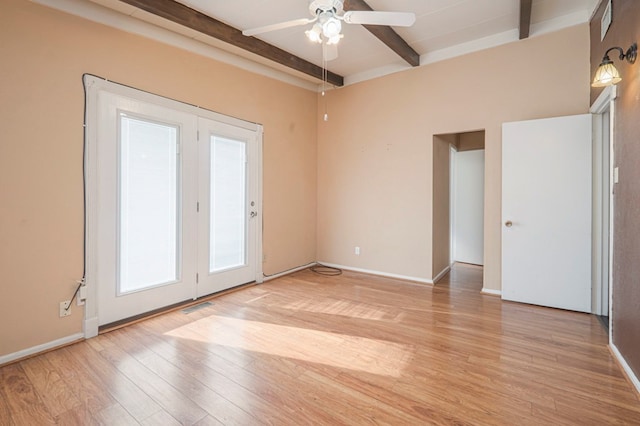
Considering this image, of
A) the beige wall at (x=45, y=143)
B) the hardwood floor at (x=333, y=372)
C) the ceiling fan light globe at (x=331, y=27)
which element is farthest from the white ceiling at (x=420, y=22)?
the hardwood floor at (x=333, y=372)

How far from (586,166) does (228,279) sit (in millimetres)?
4149

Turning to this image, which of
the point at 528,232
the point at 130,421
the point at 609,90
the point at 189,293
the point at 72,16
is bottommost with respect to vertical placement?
the point at 130,421

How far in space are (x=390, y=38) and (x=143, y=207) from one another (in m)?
3.20

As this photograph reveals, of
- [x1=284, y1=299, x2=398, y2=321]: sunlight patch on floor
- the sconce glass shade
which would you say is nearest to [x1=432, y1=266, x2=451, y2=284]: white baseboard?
[x1=284, y1=299, x2=398, y2=321]: sunlight patch on floor

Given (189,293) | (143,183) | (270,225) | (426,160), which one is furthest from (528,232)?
(143,183)

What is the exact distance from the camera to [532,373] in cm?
212

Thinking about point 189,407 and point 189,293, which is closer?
point 189,407

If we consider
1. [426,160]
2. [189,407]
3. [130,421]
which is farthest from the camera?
[426,160]

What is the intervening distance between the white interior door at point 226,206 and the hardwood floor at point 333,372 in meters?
0.61

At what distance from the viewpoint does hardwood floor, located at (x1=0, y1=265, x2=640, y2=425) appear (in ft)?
5.72

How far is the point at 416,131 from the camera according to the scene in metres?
4.31

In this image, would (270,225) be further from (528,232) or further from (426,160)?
(528,232)

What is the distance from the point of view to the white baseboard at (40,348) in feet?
7.42

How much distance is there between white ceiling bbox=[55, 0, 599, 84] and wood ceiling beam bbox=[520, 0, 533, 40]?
0.10m
